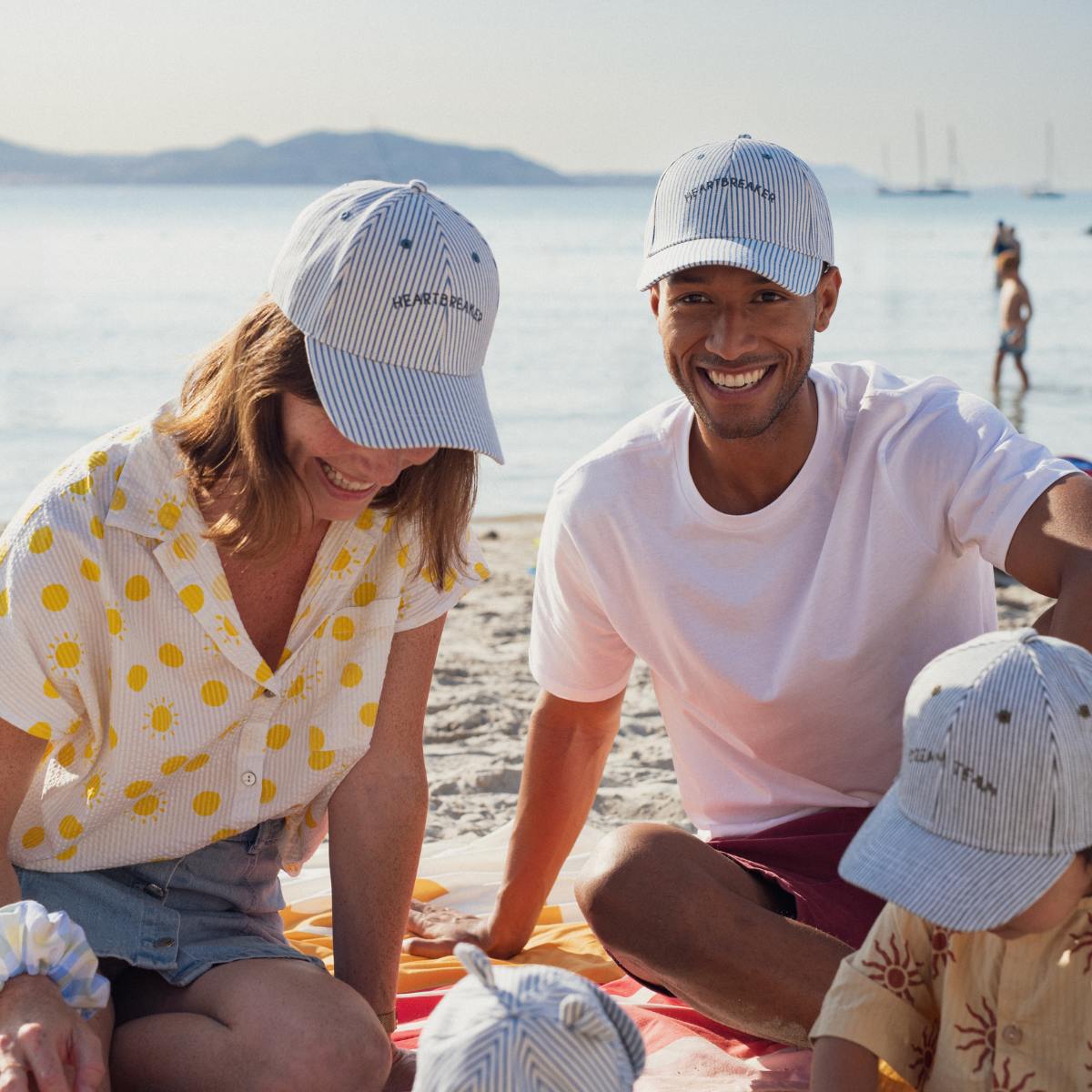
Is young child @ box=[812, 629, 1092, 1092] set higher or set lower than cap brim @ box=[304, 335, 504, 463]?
lower

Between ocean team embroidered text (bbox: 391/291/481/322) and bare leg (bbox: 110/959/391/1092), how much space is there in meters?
0.97

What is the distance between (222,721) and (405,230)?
788 mm

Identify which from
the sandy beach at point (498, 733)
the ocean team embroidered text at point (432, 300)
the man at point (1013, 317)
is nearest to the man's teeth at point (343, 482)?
the ocean team embroidered text at point (432, 300)

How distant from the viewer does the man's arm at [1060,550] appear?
84.7 inches

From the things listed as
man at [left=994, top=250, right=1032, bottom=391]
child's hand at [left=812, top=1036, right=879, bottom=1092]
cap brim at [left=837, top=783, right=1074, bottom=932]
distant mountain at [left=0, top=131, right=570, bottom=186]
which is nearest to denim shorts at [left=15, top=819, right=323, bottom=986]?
child's hand at [left=812, top=1036, right=879, bottom=1092]

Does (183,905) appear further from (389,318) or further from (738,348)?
(738,348)

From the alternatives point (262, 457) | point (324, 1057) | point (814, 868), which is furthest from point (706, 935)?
point (262, 457)

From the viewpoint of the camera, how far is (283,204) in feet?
237

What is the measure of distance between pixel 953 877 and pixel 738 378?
1.15 m

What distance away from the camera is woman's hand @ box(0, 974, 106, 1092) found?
173cm

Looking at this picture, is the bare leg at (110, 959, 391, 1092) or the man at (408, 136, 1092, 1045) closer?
the bare leg at (110, 959, 391, 1092)

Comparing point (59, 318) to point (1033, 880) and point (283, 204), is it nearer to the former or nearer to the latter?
point (1033, 880)

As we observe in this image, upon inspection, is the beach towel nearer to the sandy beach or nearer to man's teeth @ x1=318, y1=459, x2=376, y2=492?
the sandy beach

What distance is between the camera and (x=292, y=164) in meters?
103
